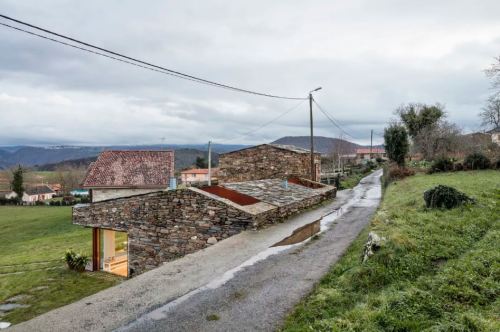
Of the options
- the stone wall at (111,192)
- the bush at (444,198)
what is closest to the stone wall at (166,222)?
the bush at (444,198)

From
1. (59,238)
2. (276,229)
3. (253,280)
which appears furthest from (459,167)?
(59,238)

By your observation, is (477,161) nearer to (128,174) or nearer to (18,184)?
(128,174)

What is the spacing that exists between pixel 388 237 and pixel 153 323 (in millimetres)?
5056

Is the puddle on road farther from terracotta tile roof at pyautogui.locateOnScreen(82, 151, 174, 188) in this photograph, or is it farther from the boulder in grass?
terracotta tile roof at pyautogui.locateOnScreen(82, 151, 174, 188)

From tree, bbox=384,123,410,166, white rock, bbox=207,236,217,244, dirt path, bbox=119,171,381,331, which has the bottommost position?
white rock, bbox=207,236,217,244

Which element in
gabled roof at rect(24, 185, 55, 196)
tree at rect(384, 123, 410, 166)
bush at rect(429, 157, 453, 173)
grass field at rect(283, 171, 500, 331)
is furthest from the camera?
gabled roof at rect(24, 185, 55, 196)

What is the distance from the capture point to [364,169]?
5494 centimetres

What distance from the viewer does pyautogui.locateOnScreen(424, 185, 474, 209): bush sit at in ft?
37.2

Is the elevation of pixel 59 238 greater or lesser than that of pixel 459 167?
lesser

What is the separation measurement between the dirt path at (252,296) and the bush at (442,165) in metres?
21.6

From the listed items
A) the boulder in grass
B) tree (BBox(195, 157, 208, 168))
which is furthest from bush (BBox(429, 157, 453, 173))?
tree (BBox(195, 157, 208, 168))

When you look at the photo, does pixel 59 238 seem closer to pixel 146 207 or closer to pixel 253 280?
pixel 146 207

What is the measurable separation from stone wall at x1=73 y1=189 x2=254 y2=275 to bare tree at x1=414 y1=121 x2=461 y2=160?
28402 millimetres

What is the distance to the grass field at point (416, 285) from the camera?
15.4ft
